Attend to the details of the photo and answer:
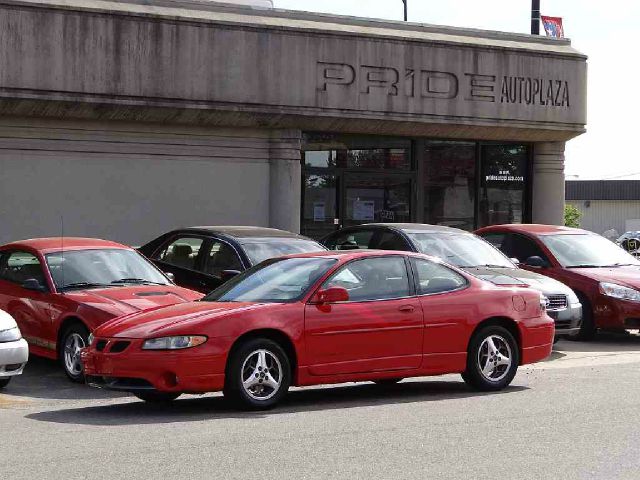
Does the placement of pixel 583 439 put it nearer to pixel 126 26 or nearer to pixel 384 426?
pixel 384 426

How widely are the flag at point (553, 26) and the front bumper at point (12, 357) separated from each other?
20116mm

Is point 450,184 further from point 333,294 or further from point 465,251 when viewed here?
point 333,294

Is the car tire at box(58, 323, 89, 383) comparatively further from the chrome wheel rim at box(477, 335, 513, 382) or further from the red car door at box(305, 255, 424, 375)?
the chrome wheel rim at box(477, 335, 513, 382)

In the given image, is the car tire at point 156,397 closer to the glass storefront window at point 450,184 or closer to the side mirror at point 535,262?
the side mirror at point 535,262

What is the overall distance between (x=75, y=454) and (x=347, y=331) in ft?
10.6

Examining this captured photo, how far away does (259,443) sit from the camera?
331 inches

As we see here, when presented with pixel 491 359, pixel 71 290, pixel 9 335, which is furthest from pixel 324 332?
pixel 71 290

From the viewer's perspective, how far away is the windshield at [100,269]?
13164mm

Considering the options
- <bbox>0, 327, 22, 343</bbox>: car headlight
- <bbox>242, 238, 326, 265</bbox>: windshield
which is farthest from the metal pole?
<bbox>0, 327, 22, 343</bbox>: car headlight

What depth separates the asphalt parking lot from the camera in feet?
24.6

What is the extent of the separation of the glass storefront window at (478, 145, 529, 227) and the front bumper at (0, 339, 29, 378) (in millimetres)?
15397

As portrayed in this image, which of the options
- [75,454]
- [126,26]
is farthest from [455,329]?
[126,26]

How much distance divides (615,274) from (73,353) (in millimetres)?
7800

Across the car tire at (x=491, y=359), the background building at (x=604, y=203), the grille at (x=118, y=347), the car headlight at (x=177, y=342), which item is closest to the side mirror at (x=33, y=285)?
the grille at (x=118, y=347)
